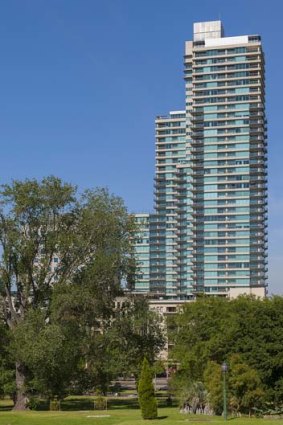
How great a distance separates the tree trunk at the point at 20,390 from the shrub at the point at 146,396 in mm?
14296

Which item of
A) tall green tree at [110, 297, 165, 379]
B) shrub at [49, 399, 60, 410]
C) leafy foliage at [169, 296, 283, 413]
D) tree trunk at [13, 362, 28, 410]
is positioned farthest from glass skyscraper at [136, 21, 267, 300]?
tree trunk at [13, 362, 28, 410]

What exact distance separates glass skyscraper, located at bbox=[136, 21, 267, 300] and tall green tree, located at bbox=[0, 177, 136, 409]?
113 meters

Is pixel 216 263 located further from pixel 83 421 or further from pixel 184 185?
pixel 83 421

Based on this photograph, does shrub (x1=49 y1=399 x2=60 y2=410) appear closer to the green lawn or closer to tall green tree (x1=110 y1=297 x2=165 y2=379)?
the green lawn

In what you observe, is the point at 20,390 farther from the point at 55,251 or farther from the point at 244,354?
the point at 244,354

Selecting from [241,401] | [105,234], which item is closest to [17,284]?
[105,234]

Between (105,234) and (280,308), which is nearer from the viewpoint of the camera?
(280,308)

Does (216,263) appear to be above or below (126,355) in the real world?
above

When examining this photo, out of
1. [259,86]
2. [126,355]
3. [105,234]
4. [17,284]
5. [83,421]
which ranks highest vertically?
[259,86]

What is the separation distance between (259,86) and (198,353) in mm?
135749

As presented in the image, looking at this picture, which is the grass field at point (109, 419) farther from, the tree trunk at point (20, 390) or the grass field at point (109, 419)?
the tree trunk at point (20, 390)

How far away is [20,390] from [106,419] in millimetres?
12540

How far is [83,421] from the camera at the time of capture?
42469 millimetres

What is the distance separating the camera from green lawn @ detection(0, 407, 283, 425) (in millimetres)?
38500
